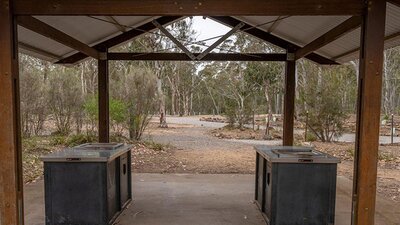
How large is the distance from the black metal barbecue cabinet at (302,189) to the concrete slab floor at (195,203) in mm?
556

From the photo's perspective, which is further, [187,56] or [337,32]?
[187,56]

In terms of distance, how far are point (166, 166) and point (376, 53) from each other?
5.73 metres

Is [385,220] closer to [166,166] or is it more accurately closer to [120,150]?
[120,150]

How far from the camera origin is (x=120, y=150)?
414cm

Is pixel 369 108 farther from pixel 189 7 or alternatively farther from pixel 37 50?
pixel 37 50

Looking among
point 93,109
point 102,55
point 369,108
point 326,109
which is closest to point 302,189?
point 369,108

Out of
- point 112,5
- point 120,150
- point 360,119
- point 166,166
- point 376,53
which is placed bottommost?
point 166,166

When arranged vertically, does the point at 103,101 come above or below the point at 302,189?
above

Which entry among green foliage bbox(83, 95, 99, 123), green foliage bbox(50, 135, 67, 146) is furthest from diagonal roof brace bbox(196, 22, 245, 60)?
green foliage bbox(50, 135, 67, 146)

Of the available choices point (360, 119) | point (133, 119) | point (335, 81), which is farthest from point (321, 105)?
point (360, 119)

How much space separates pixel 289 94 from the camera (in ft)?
21.0

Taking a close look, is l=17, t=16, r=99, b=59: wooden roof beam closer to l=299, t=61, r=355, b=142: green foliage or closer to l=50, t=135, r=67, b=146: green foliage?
l=50, t=135, r=67, b=146: green foliage

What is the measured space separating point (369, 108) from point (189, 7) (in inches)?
72.5

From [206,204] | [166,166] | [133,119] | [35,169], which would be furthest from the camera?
[133,119]
